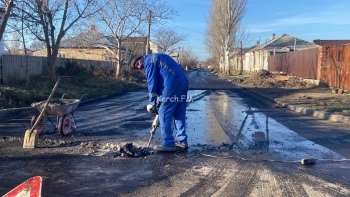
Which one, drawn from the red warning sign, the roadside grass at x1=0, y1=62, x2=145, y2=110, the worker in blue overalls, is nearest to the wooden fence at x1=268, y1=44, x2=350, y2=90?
the roadside grass at x1=0, y1=62, x2=145, y2=110

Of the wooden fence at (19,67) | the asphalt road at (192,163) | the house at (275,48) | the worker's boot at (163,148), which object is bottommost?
the asphalt road at (192,163)

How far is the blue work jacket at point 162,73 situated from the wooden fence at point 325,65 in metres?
15.4

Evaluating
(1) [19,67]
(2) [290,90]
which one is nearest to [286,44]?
(2) [290,90]

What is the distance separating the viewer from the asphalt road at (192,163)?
485cm

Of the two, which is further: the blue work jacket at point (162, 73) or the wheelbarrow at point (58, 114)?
the wheelbarrow at point (58, 114)

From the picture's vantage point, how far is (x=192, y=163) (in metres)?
6.09

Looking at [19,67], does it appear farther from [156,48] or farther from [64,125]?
[156,48]

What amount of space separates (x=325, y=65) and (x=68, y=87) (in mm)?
16471

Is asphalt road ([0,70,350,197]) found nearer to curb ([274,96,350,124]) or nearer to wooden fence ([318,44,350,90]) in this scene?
curb ([274,96,350,124])

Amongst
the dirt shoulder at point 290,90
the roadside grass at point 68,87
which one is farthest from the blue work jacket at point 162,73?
the dirt shoulder at point 290,90

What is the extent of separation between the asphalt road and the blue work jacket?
1194 mm

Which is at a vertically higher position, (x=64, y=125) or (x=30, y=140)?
(x=64, y=125)

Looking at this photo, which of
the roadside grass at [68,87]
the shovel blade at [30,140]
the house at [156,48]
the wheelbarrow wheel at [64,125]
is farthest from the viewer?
the house at [156,48]

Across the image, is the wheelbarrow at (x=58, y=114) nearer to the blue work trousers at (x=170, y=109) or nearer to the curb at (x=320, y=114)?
the blue work trousers at (x=170, y=109)
